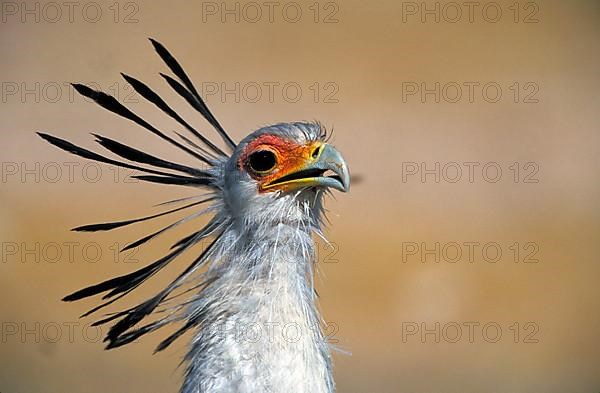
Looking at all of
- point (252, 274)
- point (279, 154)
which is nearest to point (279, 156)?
point (279, 154)

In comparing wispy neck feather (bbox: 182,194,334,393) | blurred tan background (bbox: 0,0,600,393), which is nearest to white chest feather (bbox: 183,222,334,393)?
wispy neck feather (bbox: 182,194,334,393)

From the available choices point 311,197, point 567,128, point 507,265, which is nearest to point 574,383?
point 507,265

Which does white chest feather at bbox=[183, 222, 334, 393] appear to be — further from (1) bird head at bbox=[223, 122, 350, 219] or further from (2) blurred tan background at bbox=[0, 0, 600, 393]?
(2) blurred tan background at bbox=[0, 0, 600, 393]

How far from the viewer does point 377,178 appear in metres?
4.56

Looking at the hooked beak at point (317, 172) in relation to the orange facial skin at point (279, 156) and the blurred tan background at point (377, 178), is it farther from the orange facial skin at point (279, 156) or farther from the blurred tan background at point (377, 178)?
the blurred tan background at point (377, 178)

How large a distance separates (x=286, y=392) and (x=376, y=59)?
350cm

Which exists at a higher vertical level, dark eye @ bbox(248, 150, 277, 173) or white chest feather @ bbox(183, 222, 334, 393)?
dark eye @ bbox(248, 150, 277, 173)

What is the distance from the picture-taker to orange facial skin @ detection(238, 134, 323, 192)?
1.74 meters

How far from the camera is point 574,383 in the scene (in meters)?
4.20

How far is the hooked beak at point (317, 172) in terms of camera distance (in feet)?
5.53

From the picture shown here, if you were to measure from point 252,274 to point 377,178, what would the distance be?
291 centimetres

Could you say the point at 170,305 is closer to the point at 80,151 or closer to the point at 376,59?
the point at 80,151

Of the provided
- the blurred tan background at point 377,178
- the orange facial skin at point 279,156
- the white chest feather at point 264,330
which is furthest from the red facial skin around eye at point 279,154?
the blurred tan background at point 377,178

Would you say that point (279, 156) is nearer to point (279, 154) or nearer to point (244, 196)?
point (279, 154)
